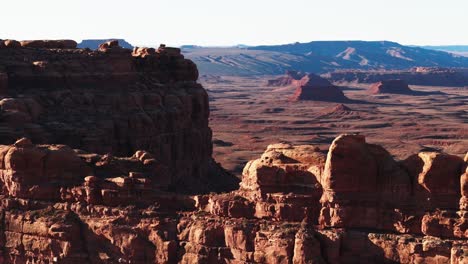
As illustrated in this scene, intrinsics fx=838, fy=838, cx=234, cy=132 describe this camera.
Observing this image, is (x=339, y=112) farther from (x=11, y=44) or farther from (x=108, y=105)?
(x=108, y=105)

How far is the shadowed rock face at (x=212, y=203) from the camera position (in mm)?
31625

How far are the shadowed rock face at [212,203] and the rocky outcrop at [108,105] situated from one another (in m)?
0.17

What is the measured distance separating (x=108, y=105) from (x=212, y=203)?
722 inches

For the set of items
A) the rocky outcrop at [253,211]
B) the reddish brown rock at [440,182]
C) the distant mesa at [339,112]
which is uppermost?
the reddish brown rock at [440,182]

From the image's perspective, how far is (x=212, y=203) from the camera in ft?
116

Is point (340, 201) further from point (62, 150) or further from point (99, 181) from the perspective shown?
point (62, 150)

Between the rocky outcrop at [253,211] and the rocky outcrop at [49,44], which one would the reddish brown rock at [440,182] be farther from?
the rocky outcrop at [49,44]

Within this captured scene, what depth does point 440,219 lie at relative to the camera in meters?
31.1

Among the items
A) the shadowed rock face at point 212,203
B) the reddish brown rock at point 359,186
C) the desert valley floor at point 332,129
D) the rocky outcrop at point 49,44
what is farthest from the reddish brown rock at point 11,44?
the desert valley floor at point 332,129

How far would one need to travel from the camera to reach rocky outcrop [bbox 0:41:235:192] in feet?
158

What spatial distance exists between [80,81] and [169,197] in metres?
18.3

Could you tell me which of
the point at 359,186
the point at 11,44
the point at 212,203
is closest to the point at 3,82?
the point at 11,44

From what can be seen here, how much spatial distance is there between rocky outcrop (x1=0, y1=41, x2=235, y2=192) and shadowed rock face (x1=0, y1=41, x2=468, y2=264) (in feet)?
0.55

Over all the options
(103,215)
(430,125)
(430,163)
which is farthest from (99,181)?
(430,125)
